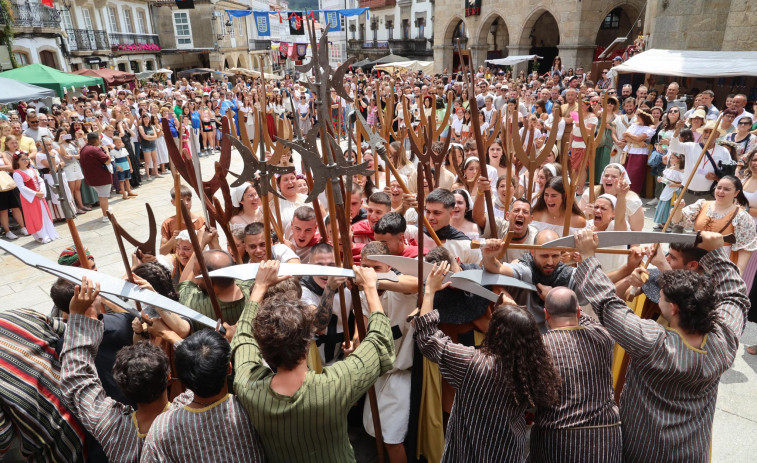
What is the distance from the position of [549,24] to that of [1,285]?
32.1 meters

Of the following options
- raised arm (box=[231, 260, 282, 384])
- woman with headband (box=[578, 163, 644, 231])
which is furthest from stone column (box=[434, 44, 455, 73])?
raised arm (box=[231, 260, 282, 384])

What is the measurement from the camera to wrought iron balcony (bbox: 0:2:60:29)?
2412 cm

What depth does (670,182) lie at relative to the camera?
6.45 m

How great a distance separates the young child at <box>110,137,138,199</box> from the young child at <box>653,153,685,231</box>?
9690 mm

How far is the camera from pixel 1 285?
20.4 feet

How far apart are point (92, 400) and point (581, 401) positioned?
6.71 feet

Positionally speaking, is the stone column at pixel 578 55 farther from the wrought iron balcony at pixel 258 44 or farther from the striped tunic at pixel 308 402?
the wrought iron balcony at pixel 258 44

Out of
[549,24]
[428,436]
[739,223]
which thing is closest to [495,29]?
[549,24]

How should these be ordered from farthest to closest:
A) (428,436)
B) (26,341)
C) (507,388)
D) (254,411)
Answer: (428,436) < (26,341) < (507,388) < (254,411)

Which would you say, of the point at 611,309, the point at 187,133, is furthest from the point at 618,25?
the point at 611,309

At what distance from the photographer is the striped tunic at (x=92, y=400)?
1.90m

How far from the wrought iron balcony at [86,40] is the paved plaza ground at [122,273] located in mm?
24097

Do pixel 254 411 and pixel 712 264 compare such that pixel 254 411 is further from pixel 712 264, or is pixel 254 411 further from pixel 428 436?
pixel 712 264

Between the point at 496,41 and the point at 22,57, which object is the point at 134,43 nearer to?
the point at 22,57
